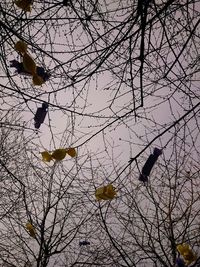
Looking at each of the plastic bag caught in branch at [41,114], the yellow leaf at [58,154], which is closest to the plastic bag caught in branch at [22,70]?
the plastic bag caught in branch at [41,114]

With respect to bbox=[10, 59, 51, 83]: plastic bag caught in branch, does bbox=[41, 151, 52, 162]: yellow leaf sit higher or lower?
lower

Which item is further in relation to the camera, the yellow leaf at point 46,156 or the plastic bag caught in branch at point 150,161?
the plastic bag caught in branch at point 150,161

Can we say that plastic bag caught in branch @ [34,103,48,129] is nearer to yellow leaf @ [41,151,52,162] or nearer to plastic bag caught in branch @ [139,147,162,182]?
yellow leaf @ [41,151,52,162]

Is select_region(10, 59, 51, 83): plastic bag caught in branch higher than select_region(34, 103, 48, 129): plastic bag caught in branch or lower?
higher

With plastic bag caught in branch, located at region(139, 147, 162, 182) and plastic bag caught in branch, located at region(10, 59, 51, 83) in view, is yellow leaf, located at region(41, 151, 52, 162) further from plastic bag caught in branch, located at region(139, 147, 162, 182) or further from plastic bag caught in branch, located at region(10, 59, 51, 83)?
plastic bag caught in branch, located at region(139, 147, 162, 182)

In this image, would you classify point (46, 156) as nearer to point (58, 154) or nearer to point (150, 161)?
point (58, 154)

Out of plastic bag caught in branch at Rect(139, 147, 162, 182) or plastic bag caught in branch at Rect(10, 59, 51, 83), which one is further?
plastic bag caught in branch at Rect(139, 147, 162, 182)

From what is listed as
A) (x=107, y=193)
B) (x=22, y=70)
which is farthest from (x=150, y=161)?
(x=22, y=70)

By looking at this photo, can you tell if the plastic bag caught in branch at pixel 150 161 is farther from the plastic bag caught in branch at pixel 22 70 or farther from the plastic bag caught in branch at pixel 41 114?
the plastic bag caught in branch at pixel 22 70

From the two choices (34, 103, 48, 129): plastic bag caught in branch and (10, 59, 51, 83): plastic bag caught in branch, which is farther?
(34, 103, 48, 129): plastic bag caught in branch

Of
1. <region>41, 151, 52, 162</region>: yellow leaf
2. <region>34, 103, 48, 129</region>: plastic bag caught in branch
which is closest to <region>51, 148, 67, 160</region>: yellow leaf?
<region>41, 151, 52, 162</region>: yellow leaf

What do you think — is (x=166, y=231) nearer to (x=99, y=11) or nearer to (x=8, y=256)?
(x=8, y=256)

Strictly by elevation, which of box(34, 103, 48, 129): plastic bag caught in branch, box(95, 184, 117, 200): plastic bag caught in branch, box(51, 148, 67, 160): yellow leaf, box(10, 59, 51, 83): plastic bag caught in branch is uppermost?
box(10, 59, 51, 83): plastic bag caught in branch

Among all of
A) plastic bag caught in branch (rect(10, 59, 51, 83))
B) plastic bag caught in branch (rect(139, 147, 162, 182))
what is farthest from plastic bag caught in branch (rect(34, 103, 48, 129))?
plastic bag caught in branch (rect(139, 147, 162, 182))
